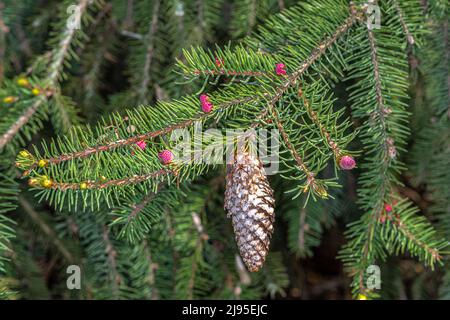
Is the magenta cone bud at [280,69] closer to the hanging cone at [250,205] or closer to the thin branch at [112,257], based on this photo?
the hanging cone at [250,205]

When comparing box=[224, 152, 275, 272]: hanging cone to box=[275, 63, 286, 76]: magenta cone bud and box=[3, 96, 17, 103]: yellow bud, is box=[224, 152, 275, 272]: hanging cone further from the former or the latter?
box=[3, 96, 17, 103]: yellow bud

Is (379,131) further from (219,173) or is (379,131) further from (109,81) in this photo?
(109,81)

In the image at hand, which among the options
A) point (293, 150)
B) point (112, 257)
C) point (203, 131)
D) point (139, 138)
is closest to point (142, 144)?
point (139, 138)

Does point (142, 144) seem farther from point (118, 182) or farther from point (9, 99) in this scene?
point (9, 99)

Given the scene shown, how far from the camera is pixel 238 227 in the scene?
887mm

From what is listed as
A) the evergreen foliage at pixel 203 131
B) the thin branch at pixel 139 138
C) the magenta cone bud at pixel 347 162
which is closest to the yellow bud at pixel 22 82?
the evergreen foliage at pixel 203 131

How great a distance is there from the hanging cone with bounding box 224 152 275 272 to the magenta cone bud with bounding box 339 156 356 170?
149 mm

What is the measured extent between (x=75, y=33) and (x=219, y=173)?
1.77 feet

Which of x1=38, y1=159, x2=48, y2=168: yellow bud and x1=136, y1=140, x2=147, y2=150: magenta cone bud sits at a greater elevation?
x1=136, y1=140, x2=147, y2=150: magenta cone bud

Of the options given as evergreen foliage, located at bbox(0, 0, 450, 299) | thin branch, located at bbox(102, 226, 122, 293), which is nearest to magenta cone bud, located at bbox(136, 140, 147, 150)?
evergreen foliage, located at bbox(0, 0, 450, 299)

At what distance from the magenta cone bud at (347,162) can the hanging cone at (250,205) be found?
149 mm

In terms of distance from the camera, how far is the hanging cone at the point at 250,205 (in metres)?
0.86

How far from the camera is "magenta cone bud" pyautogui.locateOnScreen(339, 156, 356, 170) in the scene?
0.79 metres
